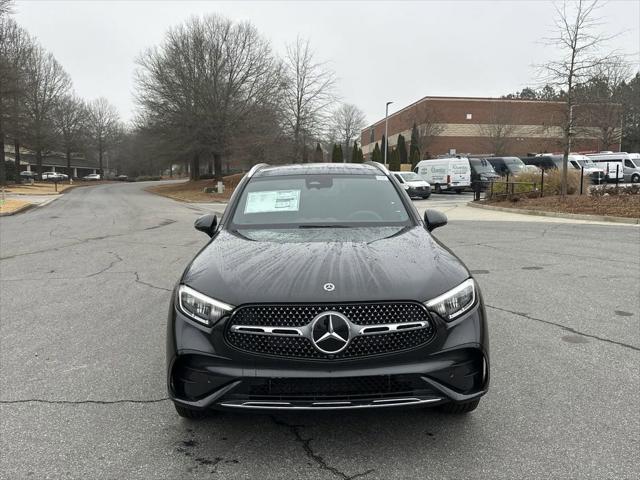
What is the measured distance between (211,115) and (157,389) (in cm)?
3719

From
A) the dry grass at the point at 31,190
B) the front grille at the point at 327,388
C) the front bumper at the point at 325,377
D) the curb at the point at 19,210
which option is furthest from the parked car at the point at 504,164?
the front grille at the point at 327,388

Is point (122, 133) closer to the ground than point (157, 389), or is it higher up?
higher up

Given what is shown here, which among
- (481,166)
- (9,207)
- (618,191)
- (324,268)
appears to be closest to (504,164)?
(481,166)

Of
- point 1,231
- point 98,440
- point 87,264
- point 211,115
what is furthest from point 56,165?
point 98,440

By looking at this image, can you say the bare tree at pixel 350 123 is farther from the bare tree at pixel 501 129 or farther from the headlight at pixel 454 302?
the headlight at pixel 454 302

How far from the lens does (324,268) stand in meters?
2.90

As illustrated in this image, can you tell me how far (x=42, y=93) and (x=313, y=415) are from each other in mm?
60127

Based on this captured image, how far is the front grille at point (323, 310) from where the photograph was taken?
8.55 ft

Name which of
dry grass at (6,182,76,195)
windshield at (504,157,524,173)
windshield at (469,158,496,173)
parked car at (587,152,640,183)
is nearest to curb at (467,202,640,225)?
windshield at (469,158,496,173)

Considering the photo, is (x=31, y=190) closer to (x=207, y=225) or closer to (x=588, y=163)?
(x=588, y=163)

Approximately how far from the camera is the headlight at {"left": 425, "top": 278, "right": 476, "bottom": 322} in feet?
8.88

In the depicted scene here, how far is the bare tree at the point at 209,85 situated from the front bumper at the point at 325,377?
124 feet

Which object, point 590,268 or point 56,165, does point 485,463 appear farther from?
point 56,165

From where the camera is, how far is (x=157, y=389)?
375 centimetres
